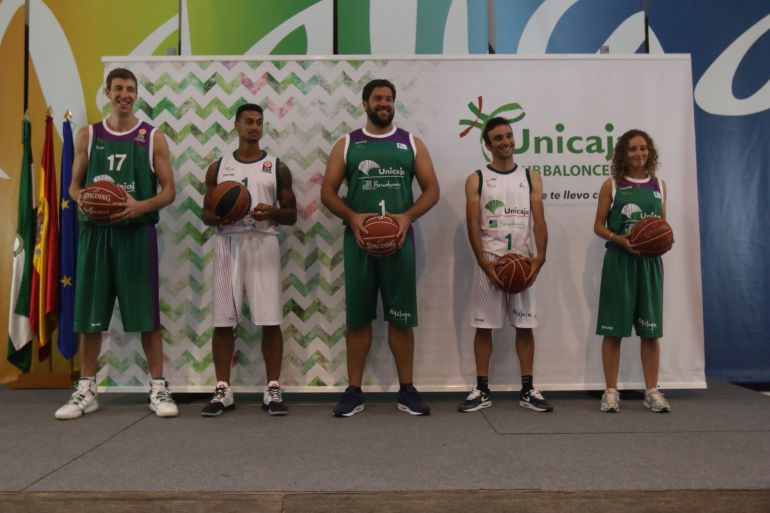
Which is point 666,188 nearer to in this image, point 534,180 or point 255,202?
point 534,180

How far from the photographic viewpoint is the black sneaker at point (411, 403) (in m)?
3.18

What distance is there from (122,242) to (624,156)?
9.55 feet

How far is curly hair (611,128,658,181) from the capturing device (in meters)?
3.36

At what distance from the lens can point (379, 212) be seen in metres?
3.20

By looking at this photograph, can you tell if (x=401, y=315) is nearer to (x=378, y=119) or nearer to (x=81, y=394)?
(x=378, y=119)

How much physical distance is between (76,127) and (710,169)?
4.91 metres

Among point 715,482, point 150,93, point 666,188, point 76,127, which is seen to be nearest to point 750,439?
point 715,482

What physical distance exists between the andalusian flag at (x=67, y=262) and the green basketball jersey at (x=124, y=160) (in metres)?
0.87

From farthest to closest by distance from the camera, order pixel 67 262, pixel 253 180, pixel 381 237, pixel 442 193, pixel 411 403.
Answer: pixel 67 262 → pixel 442 193 → pixel 253 180 → pixel 411 403 → pixel 381 237

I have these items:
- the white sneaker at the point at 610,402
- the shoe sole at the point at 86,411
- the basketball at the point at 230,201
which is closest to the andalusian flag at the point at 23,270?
the shoe sole at the point at 86,411

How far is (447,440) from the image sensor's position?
8.61 ft

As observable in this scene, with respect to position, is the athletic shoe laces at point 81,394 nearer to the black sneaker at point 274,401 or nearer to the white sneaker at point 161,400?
the white sneaker at point 161,400

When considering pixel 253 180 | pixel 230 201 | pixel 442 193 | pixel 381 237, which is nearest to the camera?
pixel 381 237

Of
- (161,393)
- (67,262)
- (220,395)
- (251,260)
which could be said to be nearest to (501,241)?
(251,260)
